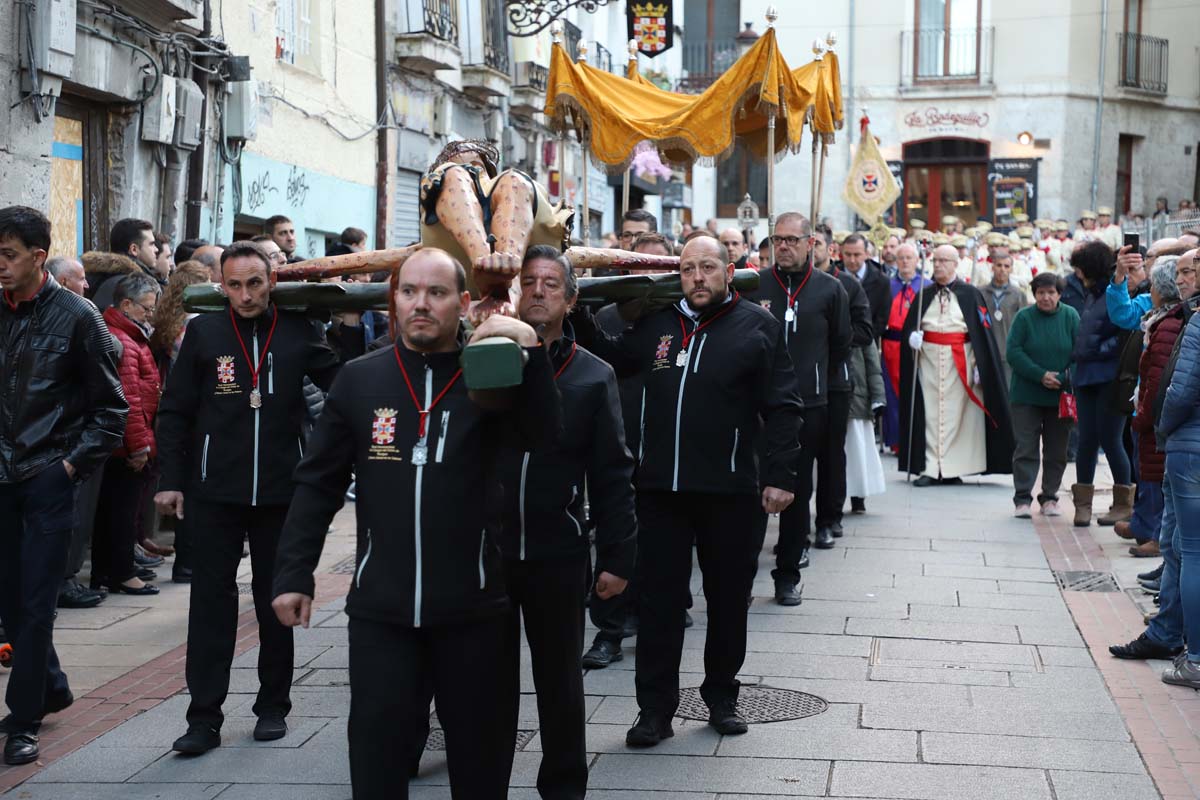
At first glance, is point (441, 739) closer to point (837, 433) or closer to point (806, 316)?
point (806, 316)

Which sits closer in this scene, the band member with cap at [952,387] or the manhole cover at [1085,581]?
the manhole cover at [1085,581]

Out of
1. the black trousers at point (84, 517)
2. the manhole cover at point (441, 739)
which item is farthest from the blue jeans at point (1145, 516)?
the black trousers at point (84, 517)

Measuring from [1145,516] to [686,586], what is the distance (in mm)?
5686

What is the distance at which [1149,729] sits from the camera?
22.0 ft

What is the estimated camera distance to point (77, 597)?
30.3ft

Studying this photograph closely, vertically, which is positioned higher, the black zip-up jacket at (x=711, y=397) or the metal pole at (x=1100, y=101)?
the metal pole at (x=1100, y=101)

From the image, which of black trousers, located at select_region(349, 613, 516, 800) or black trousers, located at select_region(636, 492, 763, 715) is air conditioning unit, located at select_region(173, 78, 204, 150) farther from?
black trousers, located at select_region(349, 613, 516, 800)

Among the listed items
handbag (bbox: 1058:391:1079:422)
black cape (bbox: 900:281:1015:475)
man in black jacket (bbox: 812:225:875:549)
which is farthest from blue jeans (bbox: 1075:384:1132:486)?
man in black jacket (bbox: 812:225:875:549)

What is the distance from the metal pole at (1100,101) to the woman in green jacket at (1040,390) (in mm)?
26516

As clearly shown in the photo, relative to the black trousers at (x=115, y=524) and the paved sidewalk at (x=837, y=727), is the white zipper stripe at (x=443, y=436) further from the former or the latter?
the black trousers at (x=115, y=524)

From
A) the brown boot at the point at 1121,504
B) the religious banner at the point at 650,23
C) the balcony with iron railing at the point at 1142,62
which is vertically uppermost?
the balcony with iron railing at the point at 1142,62

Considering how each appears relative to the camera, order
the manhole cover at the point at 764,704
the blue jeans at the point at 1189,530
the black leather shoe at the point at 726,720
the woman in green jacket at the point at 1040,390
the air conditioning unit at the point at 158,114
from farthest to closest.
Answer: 1. the air conditioning unit at the point at 158,114
2. the woman in green jacket at the point at 1040,390
3. the blue jeans at the point at 1189,530
4. the manhole cover at the point at 764,704
5. the black leather shoe at the point at 726,720

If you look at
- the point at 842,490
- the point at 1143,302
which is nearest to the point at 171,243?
the point at 842,490

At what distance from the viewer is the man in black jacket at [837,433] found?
34.8 ft
